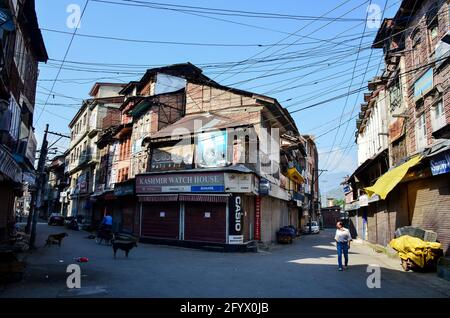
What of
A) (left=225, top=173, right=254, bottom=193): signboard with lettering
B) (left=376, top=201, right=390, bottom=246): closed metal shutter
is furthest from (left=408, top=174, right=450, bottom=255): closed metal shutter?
(left=225, top=173, right=254, bottom=193): signboard with lettering

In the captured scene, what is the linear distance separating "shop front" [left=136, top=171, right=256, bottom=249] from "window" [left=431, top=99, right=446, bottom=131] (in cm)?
927

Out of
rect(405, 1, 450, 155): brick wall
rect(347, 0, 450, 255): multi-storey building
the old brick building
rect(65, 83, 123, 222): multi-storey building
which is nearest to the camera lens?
rect(347, 0, 450, 255): multi-storey building

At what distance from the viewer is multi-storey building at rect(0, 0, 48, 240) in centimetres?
1268

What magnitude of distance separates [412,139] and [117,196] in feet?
69.8

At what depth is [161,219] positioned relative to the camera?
2261cm

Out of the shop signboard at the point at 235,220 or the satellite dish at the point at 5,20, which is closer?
the satellite dish at the point at 5,20

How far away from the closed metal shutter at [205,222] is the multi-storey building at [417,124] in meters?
7.84

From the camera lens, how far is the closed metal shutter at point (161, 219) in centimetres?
2184

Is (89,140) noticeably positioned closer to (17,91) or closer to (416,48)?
(17,91)

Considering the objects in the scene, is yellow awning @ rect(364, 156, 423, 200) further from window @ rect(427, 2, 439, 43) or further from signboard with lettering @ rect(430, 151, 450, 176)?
window @ rect(427, 2, 439, 43)

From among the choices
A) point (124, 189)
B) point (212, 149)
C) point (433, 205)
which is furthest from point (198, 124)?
point (433, 205)

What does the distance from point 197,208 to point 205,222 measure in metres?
1.01

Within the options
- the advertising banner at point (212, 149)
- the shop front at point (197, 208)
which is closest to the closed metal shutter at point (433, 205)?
the shop front at point (197, 208)

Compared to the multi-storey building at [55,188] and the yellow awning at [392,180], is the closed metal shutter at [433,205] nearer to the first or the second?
the yellow awning at [392,180]
